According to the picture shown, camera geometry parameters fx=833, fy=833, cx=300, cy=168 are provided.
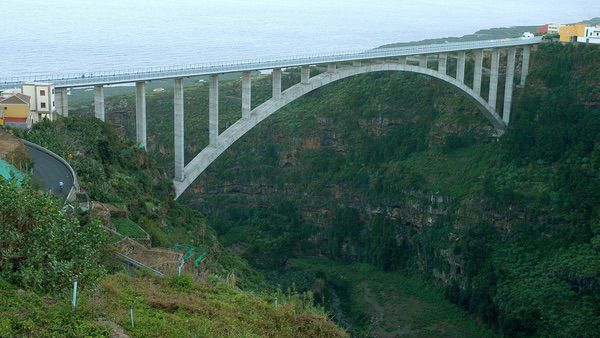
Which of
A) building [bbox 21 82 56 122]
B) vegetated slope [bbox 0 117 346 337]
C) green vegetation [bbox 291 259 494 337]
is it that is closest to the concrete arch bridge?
building [bbox 21 82 56 122]

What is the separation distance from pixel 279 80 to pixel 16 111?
8.17 meters

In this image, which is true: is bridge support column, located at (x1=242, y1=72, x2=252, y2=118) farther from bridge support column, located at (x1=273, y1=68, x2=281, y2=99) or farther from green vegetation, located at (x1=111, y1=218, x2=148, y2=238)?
green vegetation, located at (x1=111, y1=218, x2=148, y2=238)

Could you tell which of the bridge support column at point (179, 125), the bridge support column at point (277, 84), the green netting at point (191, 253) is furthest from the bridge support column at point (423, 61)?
the green netting at point (191, 253)

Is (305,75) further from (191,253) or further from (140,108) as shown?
(191,253)

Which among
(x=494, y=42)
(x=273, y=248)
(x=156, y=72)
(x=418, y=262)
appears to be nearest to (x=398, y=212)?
(x=418, y=262)

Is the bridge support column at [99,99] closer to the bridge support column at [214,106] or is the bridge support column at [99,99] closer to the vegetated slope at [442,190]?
the bridge support column at [214,106]

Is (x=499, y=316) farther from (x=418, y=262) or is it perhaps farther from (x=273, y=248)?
(x=273, y=248)

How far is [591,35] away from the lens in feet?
111

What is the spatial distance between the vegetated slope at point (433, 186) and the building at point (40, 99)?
43.1ft

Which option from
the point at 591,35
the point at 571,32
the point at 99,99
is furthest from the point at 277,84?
the point at 571,32

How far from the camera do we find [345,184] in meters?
35.3

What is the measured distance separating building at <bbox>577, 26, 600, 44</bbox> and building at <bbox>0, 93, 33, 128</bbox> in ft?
75.1

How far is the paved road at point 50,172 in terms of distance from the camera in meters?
16.5

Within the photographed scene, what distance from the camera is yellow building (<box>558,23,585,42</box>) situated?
34.5 metres
